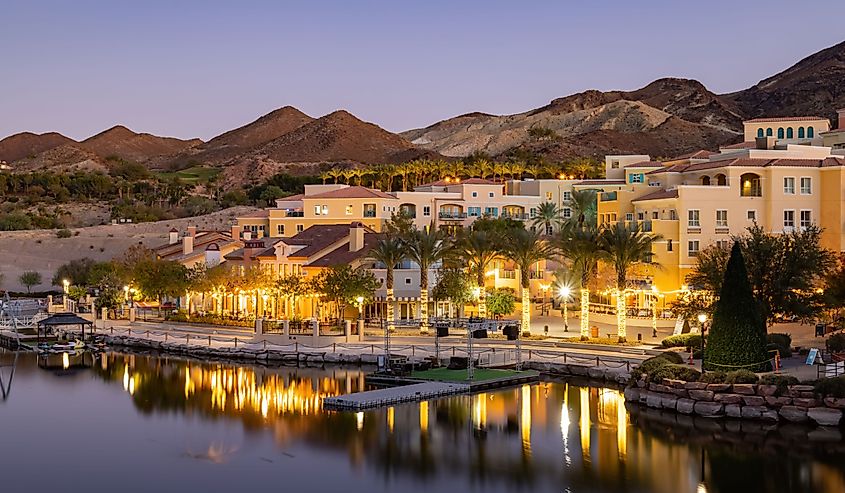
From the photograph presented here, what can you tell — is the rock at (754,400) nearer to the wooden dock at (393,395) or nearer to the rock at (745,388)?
the rock at (745,388)

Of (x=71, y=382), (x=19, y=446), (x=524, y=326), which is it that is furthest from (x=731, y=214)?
(x=19, y=446)

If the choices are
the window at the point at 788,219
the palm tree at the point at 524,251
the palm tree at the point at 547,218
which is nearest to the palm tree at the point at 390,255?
the palm tree at the point at 524,251

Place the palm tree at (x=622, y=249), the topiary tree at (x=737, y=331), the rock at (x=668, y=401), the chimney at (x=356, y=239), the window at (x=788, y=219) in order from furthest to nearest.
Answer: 1. the chimney at (x=356, y=239)
2. the window at (x=788, y=219)
3. the palm tree at (x=622, y=249)
4. the rock at (x=668, y=401)
5. the topiary tree at (x=737, y=331)

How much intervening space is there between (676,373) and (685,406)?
58.2 inches

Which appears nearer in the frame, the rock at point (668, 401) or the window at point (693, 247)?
the rock at point (668, 401)

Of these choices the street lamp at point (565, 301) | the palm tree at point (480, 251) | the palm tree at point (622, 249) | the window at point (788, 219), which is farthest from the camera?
the window at point (788, 219)

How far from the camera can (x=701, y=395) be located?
35.5 m

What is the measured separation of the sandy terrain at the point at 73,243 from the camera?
105438 millimetres

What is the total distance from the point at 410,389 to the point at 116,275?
3890 cm

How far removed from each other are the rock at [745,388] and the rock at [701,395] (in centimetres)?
87

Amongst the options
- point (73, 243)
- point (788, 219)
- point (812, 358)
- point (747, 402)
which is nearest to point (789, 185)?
point (788, 219)

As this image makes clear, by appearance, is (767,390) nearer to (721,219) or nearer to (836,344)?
(836,344)

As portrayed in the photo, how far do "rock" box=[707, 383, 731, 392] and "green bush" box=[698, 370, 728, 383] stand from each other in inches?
7.0

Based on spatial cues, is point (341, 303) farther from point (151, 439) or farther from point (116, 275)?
point (151, 439)
